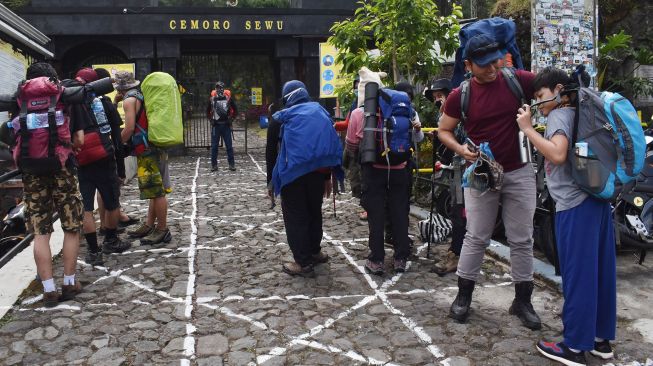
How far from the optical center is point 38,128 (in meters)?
4.47

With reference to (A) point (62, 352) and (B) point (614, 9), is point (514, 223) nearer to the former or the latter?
(A) point (62, 352)

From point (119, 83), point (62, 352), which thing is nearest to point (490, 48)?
point (62, 352)

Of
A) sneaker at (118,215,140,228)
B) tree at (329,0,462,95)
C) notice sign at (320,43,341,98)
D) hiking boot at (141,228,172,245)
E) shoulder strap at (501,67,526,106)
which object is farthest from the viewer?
notice sign at (320,43,341,98)

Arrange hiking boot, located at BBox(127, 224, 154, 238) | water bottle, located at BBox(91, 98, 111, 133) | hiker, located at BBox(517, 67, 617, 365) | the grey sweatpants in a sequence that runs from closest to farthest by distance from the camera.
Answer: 1. hiker, located at BBox(517, 67, 617, 365)
2. the grey sweatpants
3. water bottle, located at BBox(91, 98, 111, 133)
4. hiking boot, located at BBox(127, 224, 154, 238)

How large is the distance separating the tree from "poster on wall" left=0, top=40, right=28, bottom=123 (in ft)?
20.2

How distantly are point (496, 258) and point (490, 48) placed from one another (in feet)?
9.29

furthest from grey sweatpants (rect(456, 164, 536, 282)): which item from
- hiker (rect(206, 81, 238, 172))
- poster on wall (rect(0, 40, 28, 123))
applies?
hiker (rect(206, 81, 238, 172))

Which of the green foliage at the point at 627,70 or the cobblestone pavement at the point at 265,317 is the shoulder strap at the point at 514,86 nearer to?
the cobblestone pavement at the point at 265,317

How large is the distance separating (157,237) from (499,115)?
4.32m

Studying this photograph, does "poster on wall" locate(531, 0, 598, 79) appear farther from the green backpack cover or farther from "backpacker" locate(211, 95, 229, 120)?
"backpacker" locate(211, 95, 229, 120)

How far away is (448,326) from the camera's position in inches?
166

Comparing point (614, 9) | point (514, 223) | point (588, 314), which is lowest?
point (588, 314)

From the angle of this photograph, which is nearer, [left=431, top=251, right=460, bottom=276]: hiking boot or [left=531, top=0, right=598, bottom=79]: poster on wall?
[left=431, top=251, right=460, bottom=276]: hiking boot

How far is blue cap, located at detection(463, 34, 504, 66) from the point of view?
376 cm
